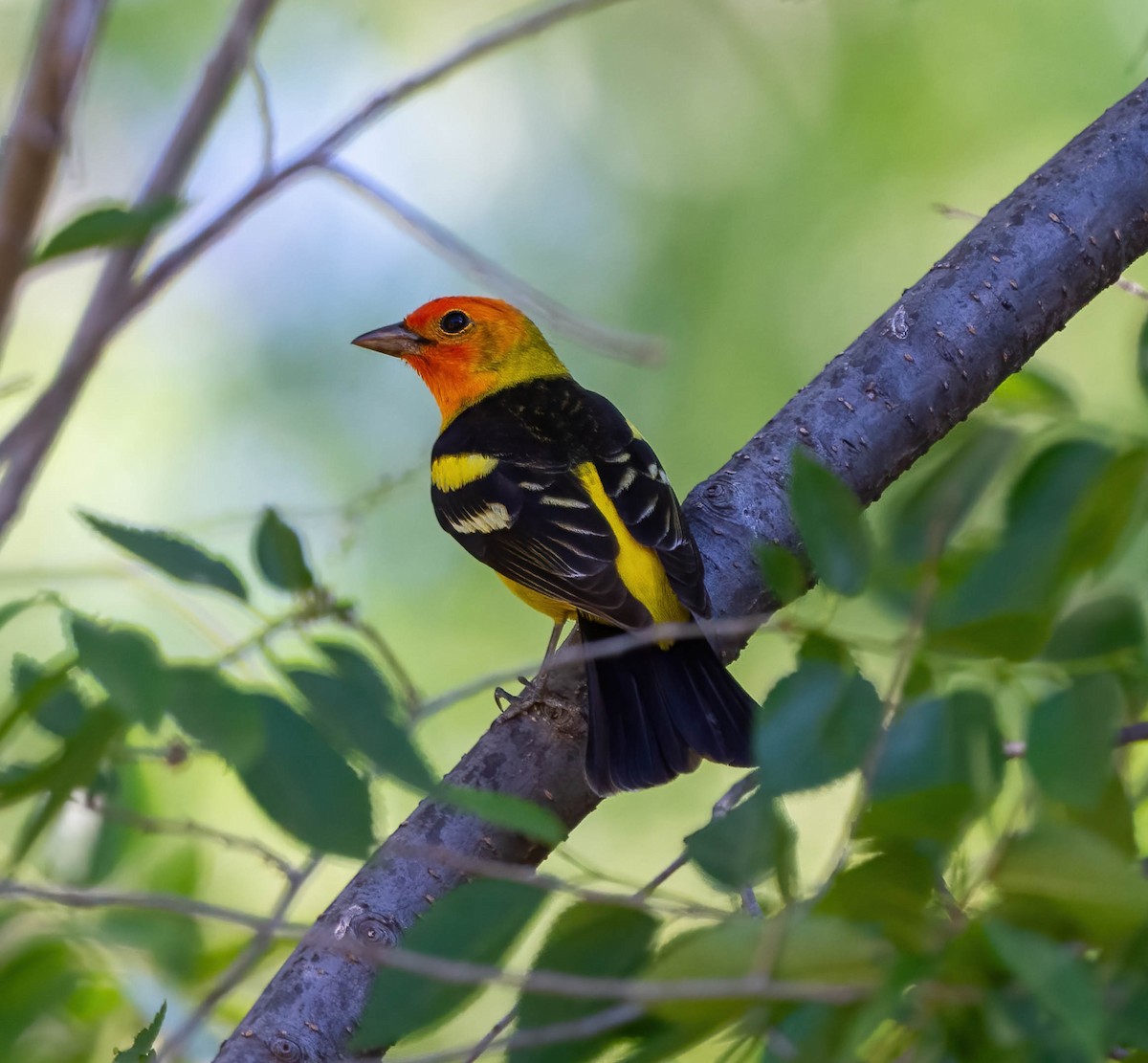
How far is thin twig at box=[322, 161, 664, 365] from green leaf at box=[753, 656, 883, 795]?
0.83 metres

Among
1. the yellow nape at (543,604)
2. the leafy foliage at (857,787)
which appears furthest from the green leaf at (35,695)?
the yellow nape at (543,604)

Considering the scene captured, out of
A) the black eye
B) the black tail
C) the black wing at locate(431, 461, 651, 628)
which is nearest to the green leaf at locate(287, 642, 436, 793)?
the black tail

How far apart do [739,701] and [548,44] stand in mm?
6542

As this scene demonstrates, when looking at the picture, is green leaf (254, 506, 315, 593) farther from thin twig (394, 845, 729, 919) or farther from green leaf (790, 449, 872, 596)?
green leaf (790, 449, 872, 596)

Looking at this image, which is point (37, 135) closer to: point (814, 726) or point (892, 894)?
point (814, 726)

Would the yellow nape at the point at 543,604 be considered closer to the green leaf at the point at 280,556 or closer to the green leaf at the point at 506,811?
the green leaf at the point at 280,556

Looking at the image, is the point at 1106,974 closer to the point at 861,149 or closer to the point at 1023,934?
the point at 1023,934

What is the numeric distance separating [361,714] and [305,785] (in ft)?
0.29

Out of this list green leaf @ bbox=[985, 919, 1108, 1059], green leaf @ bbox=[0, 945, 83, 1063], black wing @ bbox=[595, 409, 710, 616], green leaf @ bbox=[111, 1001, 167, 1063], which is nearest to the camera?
green leaf @ bbox=[985, 919, 1108, 1059]

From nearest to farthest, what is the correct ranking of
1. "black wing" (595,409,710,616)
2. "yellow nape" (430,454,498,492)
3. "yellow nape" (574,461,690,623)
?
"black wing" (595,409,710,616), "yellow nape" (574,461,690,623), "yellow nape" (430,454,498,492)

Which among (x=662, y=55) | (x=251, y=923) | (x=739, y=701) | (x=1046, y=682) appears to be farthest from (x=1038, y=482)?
(x=662, y=55)

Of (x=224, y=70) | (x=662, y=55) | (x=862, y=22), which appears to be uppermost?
(x=662, y=55)

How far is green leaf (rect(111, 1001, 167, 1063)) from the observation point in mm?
1596

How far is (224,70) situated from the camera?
1.31 meters
